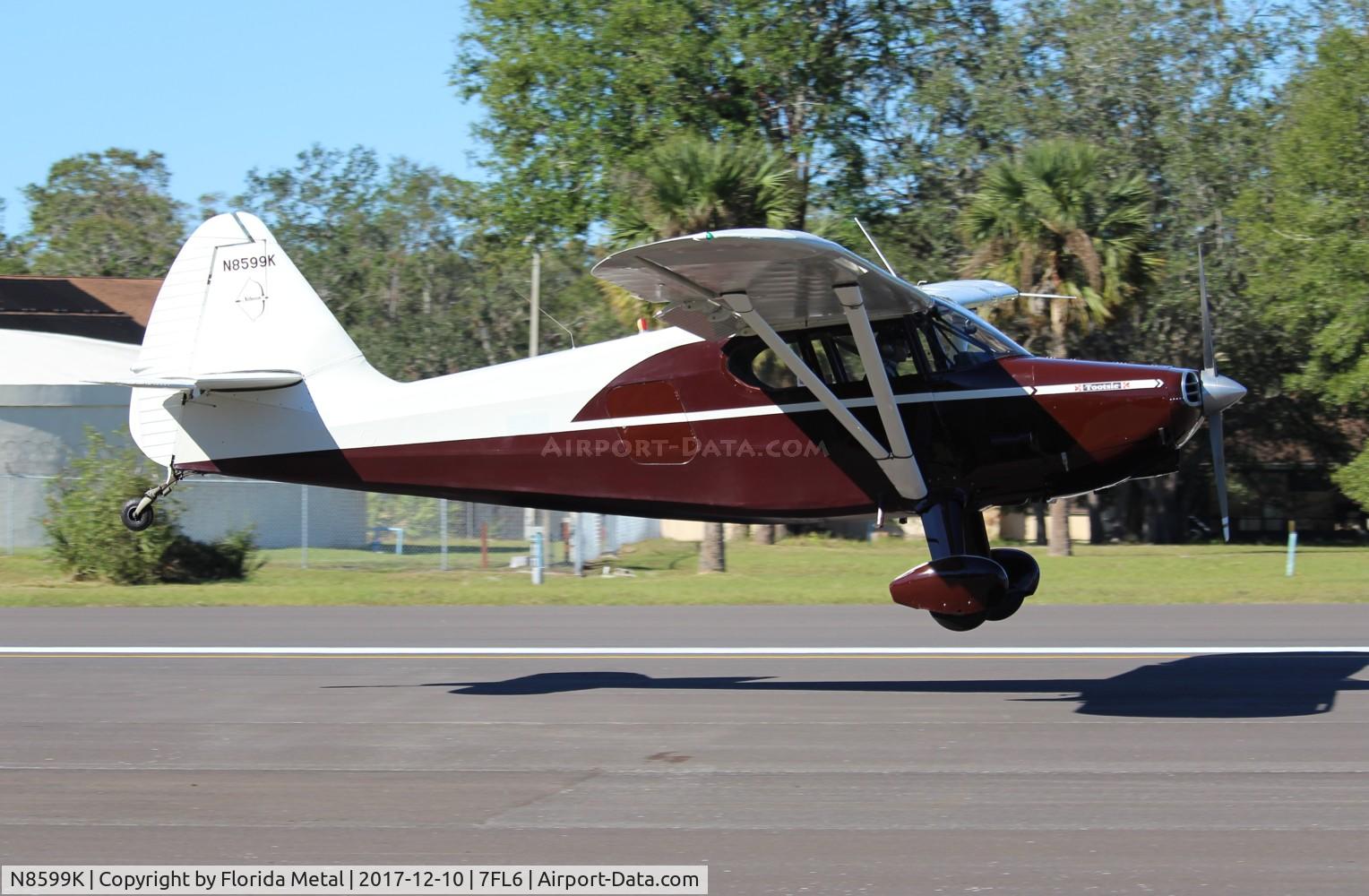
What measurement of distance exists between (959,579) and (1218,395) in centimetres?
230

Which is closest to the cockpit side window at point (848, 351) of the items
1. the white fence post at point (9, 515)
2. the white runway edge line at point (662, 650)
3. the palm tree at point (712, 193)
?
the white runway edge line at point (662, 650)

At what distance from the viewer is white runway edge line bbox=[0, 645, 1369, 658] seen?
13094 mm

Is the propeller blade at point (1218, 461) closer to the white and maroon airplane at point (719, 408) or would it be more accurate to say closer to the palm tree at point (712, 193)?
the white and maroon airplane at point (719, 408)

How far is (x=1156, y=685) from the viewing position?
11203mm

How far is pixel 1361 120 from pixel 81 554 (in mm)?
28884

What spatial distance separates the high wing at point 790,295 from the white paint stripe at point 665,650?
133 inches

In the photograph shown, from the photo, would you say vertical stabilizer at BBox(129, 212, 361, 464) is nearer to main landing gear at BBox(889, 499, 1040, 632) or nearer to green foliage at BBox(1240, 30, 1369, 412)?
main landing gear at BBox(889, 499, 1040, 632)

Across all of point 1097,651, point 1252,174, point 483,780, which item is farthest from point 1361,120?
point 483,780

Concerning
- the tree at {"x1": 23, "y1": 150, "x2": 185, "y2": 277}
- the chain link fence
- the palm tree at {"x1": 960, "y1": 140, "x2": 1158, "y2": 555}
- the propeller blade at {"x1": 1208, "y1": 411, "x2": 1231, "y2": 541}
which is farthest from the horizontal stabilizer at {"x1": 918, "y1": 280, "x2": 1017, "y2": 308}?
the tree at {"x1": 23, "y1": 150, "x2": 185, "y2": 277}

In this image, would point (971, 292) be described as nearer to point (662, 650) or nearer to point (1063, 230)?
point (662, 650)

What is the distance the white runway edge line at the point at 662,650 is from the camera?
43.0ft

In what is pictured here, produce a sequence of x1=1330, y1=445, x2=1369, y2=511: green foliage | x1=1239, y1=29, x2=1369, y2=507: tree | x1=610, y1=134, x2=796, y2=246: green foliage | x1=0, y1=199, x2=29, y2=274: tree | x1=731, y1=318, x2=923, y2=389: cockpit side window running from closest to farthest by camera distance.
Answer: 1. x1=731, y1=318, x2=923, y2=389: cockpit side window
2. x1=610, y1=134, x2=796, y2=246: green foliage
3. x1=1330, y1=445, x2=1369, y2=511: green foliage
4. x1=1239, y1=29, x2=1369, y2=507: tree
5. x1=0, y1=199, x2=29, y2=274: tree
